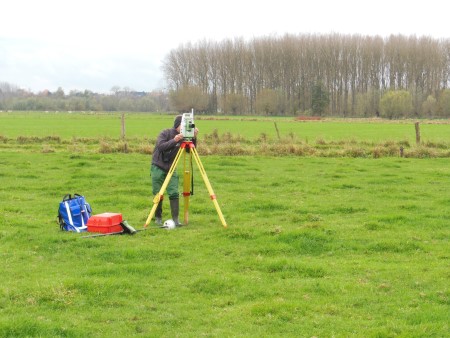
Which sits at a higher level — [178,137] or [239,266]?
[178,137]

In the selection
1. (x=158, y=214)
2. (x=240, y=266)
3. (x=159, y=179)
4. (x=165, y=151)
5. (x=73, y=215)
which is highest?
(x=165, y=151)

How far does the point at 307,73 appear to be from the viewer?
128 metres

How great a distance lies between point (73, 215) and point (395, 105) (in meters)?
103

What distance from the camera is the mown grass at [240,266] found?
6574 mm

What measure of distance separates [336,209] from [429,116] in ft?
350

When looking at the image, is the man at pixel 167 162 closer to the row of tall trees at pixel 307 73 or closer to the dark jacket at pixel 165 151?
the dark jacket at pixel 165 151

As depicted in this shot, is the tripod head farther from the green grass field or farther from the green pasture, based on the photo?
the green pasture

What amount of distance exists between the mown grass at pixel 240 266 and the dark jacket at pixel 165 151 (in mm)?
1401

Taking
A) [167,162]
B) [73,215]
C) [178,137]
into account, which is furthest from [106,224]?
[178,137]

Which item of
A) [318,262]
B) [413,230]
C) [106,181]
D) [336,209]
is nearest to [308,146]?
[106,181]

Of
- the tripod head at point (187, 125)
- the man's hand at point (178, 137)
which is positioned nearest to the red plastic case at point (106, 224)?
the man's hand at point (178, 137)

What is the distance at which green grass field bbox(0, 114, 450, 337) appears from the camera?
21.5 feet

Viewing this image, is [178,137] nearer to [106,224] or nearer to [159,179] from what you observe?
[159,179]

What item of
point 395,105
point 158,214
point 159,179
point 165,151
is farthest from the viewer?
point 395,105
